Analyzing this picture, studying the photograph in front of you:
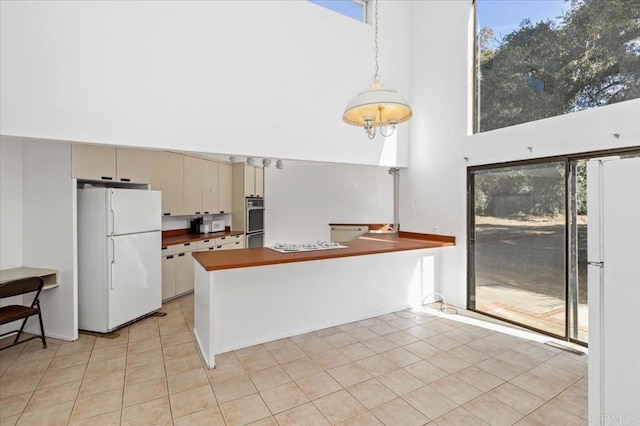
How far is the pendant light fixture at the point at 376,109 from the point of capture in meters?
2.22

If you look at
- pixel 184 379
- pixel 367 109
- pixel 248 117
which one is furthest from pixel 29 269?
pixel 367 109

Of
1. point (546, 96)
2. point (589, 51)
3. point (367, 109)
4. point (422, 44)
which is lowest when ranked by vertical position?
point (367, 109)

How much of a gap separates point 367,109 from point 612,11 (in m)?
2.48

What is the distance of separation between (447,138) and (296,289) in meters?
2.91

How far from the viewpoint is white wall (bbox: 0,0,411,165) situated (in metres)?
2.61

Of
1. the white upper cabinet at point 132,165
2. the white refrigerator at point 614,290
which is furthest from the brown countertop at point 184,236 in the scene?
the white refrigerator at point 614,290

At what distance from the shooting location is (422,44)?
461 cm

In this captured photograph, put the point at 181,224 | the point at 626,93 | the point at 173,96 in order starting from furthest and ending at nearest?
1. the point at 181,224
2. the point at 173,96
3. the point at 626,93

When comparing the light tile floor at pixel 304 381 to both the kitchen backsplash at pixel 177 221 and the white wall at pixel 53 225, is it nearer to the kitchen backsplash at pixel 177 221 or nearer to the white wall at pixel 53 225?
the white wall at pixel 53 225

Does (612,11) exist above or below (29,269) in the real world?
above

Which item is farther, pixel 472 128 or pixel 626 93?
pixel 472 128

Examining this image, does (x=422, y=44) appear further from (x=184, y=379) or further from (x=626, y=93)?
(x=184, y=379)

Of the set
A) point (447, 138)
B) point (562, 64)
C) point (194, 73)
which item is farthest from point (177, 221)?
point (562, 64)

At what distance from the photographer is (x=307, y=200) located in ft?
22.2
